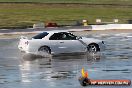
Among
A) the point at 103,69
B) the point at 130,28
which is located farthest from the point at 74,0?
the point at 103,69

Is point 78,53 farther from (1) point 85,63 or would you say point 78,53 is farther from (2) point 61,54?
(1) point 85,63

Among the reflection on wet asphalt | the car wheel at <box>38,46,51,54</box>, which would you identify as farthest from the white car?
the reflection on wet asphalt

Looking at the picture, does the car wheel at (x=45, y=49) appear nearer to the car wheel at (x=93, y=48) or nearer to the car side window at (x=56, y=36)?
the car side window at (x=56, y=36)

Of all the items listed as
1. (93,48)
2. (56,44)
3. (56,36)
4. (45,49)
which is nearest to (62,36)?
(56,36)

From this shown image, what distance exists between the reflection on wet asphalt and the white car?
432mm

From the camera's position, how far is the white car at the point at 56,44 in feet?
91.0

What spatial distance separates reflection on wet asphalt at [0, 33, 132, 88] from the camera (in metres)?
18.3

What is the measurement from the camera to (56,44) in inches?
1113

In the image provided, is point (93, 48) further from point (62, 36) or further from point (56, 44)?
point (56, 44)

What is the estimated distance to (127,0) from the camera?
145 meters

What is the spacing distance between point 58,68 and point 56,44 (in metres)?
5.78

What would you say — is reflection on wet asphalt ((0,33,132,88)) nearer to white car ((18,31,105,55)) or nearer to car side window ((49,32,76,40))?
white car ((18,31,105,55))

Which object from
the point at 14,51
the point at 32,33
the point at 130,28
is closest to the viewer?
the point at 14,51

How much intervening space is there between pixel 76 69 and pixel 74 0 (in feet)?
386
